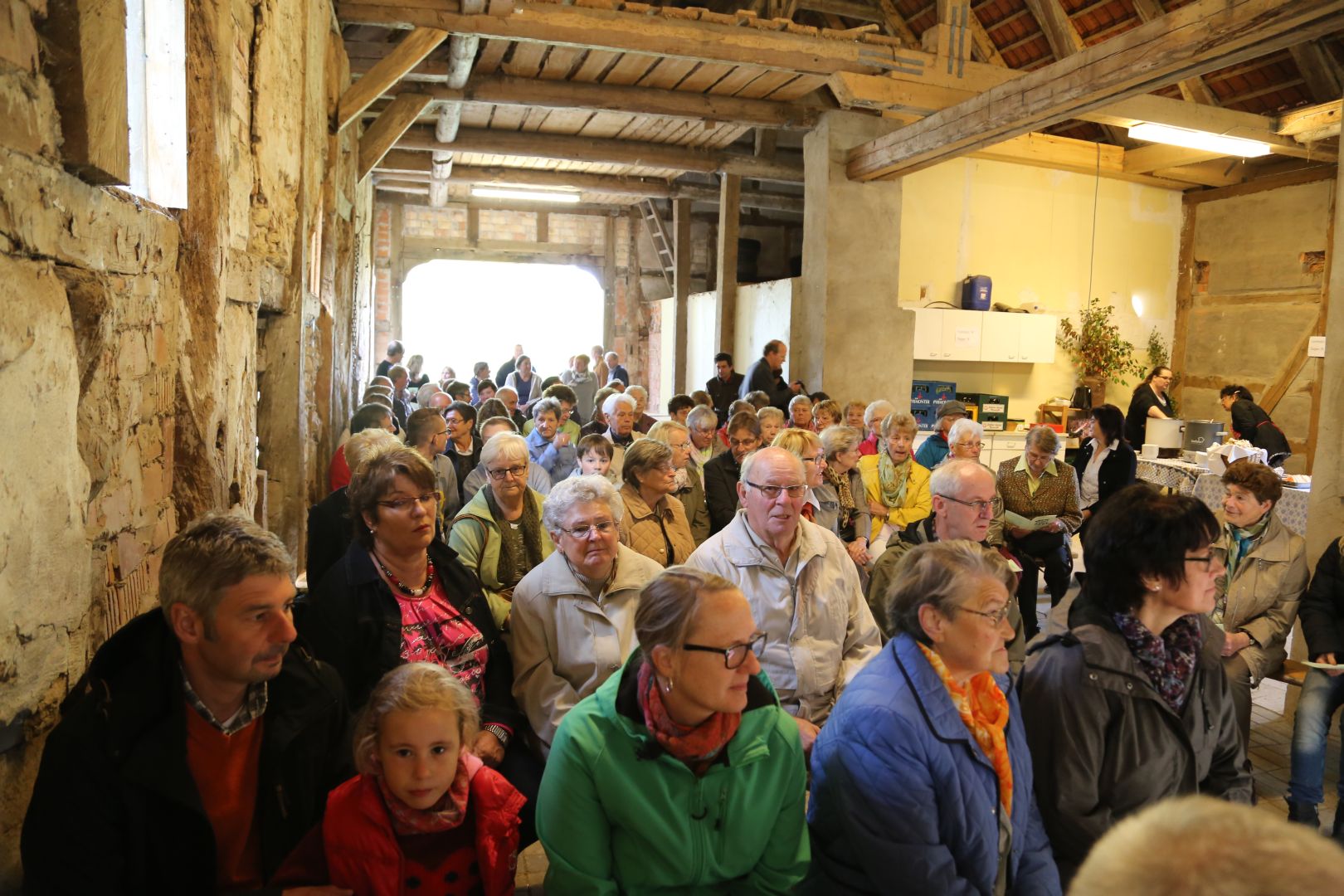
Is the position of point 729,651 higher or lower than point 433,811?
higher

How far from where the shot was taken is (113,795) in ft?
5.66

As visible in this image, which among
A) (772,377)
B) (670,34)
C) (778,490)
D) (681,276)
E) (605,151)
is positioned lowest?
(778,490)

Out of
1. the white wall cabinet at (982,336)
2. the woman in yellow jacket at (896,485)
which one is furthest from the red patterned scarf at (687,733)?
the white wall cabinet at (982,336)

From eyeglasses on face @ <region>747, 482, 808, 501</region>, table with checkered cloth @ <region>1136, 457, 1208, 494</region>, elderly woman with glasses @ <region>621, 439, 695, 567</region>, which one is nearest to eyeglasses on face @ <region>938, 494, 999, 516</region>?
eyeglasses on face @ <region>747, 482, 808, 501</region>

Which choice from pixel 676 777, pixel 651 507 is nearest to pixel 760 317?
pixel 651 507

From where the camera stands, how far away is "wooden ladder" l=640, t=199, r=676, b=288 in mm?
14133

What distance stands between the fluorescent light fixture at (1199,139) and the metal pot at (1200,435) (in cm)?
294

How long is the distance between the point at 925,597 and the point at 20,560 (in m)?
2.02

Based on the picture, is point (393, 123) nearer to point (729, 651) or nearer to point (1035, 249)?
point (729, 651)

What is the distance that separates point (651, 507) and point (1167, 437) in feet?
21.9

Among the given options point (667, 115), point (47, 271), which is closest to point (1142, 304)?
point (667, 115)

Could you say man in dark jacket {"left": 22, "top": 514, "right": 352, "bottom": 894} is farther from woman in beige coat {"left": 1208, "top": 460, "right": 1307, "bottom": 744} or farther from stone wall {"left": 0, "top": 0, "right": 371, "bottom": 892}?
woman in beige coat {"left": 1208, "top": 460, "right": 1307, "bottom": 744}

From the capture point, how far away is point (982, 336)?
36.2 ft

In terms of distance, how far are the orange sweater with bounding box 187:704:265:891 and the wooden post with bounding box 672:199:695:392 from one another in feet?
36.3
